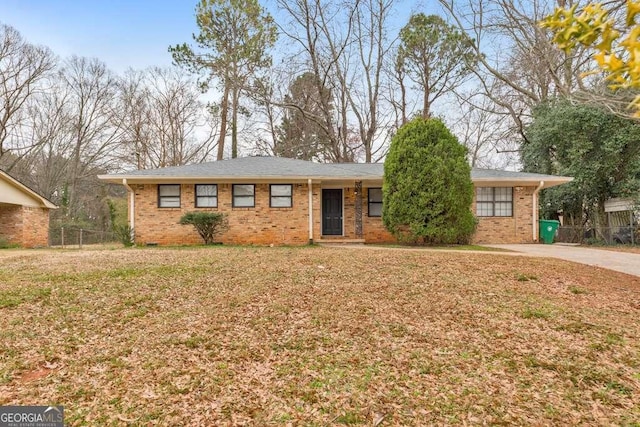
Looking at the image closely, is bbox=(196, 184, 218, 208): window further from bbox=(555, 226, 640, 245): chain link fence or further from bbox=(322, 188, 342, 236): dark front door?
bbox=(555, 226, 640, 245): chain link fence

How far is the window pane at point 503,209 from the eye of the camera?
13.3m

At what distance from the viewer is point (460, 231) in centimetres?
1102

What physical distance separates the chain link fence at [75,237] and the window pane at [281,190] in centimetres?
903

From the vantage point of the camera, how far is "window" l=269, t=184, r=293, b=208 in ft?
41.4

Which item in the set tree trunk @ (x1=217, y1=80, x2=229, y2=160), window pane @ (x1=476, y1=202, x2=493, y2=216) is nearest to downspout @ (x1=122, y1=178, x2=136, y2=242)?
tree trunk @ (x1=217, y1=80, x2=229, y2=160)

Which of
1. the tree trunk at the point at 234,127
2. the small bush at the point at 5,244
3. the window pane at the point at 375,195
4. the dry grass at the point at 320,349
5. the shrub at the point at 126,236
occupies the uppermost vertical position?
the tree trunk at the point at 234,127

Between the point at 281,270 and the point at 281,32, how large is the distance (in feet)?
54.7

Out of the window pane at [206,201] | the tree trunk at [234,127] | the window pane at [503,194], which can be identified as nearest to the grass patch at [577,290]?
the window pane at [503,194]

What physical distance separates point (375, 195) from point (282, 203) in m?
3.58

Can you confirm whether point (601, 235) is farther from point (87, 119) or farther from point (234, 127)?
point (87, 119)

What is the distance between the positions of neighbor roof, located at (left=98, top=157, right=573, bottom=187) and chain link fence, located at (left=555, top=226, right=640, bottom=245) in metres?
2.93

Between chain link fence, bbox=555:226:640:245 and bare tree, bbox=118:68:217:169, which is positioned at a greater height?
bare tree, bbox=118:68:217:169

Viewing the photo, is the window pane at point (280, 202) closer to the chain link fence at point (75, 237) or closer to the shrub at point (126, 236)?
the shrub at point (126, 236)

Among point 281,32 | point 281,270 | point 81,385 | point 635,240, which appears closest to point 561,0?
point 635,240
